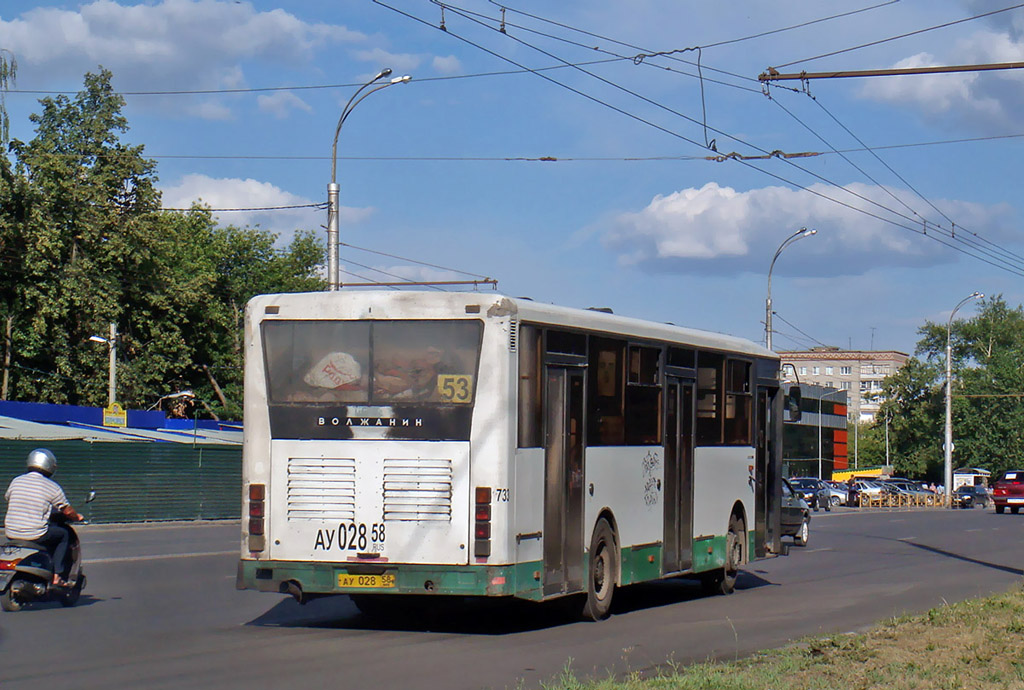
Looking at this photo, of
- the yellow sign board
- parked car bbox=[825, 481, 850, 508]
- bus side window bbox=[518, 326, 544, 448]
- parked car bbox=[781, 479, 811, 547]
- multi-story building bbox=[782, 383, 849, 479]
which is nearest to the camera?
bus side window bbox=[518, 326, 544, 448]

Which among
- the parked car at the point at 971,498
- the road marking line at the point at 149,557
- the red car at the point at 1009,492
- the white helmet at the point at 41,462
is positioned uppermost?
the white helmet at the point at 41,462

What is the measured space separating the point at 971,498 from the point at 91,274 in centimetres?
5434

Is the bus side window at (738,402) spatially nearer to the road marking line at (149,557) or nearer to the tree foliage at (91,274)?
the road marking line at (149,557)

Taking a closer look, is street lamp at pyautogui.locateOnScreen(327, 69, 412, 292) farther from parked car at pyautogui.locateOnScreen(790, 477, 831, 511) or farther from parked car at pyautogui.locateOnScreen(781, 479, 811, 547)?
parked car at pyautogui.locateOnScreen(790, 477, 831, 511)

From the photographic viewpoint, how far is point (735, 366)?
1728cm

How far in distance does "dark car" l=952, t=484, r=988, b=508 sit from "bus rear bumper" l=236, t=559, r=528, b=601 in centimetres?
7782

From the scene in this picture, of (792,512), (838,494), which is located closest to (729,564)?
(792,512)

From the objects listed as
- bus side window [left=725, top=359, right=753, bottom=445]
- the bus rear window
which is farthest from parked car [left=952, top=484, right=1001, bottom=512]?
the bus rear window

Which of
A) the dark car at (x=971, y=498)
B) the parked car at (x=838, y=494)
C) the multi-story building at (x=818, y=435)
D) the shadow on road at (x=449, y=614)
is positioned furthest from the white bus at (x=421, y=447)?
the multi-story building at (x=818, y=435)

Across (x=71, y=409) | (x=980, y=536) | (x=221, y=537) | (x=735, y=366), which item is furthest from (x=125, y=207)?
(x=735, y=366)

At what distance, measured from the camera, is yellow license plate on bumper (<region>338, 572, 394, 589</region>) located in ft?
38.7

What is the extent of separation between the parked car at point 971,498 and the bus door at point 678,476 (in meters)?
73.1

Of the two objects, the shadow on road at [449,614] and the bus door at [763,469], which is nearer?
the shadow on road at [449,614]

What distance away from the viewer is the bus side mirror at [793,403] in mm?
18531
